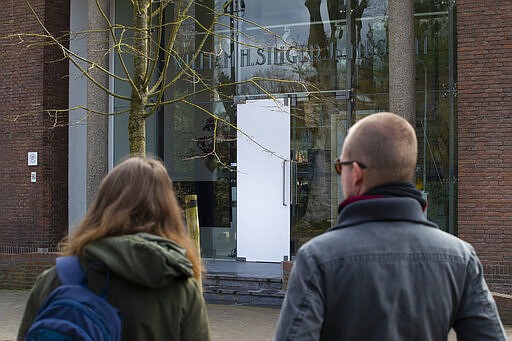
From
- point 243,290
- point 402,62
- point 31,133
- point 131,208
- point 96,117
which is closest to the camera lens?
point 131,208

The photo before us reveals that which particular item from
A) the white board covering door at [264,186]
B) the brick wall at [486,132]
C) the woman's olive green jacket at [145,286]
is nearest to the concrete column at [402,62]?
the brick wall at [486,132]

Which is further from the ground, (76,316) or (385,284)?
(385,284)

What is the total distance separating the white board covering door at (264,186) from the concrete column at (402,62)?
3001 mm

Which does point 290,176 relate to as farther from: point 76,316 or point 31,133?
point 76,316

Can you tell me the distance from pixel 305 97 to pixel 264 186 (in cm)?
186

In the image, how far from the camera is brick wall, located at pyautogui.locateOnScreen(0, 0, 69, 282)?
14.9 metres

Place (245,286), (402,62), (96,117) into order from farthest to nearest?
1. (96,117)
2. (245,286)
3. (402,62)

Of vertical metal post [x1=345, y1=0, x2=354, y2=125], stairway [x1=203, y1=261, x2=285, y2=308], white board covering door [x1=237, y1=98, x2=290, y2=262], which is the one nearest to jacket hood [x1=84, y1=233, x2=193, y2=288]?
stairway [x1=203, y1=261, x2=285, y2=308]

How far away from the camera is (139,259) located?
2.67 metres

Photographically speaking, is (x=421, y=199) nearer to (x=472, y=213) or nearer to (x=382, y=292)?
(x=382, y=292)

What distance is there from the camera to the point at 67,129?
611 inches

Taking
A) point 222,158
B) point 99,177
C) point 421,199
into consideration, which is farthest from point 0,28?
point 421,199

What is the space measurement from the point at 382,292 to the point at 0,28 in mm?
14347

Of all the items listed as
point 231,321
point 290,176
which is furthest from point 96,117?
point 231,321
